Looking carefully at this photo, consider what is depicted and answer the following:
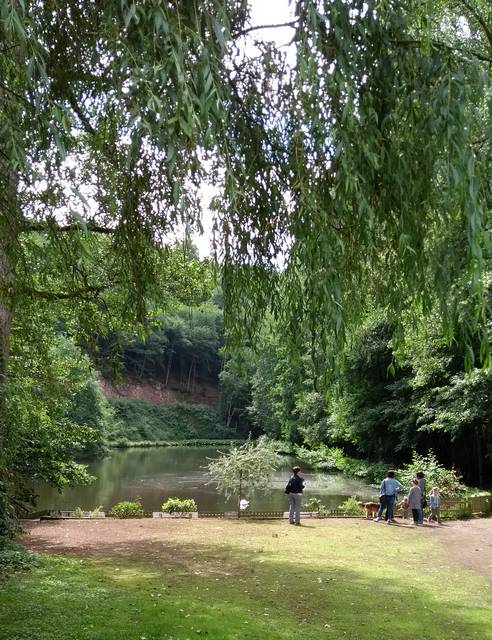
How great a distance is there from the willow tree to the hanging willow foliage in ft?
0.04

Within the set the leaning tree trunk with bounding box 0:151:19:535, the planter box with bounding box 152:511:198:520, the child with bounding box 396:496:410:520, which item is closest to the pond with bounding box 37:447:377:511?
the planter box with bounding box 152:511:198:520

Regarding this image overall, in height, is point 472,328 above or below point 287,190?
below

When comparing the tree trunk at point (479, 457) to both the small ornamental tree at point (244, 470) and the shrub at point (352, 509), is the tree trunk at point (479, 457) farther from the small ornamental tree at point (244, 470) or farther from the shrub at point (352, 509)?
the small ornamental tree at point (244, 470)

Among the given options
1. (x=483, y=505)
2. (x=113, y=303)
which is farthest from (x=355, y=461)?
(x=113, y=303)

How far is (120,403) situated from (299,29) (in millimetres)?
66243

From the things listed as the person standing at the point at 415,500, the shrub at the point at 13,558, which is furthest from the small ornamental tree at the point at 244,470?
the shrub at the point at 13,558

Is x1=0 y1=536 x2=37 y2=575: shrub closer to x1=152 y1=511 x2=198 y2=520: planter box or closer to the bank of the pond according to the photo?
x1=152 y1=511 x2=198 y2=520: planter box

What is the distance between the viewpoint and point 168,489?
90.1 ft

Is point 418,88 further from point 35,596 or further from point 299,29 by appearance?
point 35,596

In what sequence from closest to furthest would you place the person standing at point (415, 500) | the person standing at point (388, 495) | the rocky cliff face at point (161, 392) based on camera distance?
the person standing at point (415, 500), the person standing at point (388, 495), the rocky cliff face at point (161, 392)

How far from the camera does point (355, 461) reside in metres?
35.4

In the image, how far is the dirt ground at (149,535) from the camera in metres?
11.1

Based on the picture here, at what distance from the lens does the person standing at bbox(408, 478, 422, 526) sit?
14828mm

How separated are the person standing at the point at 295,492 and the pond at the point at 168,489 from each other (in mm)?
4250
